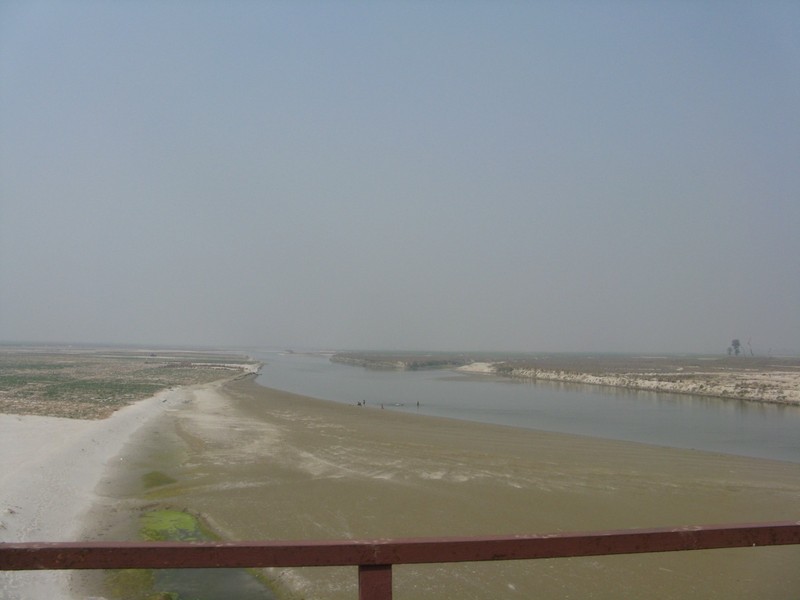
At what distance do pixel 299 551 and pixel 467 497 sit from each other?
12312mm

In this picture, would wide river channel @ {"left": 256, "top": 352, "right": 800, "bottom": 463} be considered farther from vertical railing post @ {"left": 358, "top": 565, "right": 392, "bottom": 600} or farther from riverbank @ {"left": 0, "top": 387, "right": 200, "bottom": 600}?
vertical railing post @ {"left": 358, "top": 565, "right": 392, "bottom": 600}

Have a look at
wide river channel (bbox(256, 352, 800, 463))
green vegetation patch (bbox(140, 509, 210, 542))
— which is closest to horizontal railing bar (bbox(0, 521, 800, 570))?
green vegetation patch (bbox(140, 509, 210, 542))

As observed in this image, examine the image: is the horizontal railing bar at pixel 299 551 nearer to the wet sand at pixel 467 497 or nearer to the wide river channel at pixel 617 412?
the wet sand at pixel 467 497

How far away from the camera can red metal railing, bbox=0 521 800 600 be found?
2.61 meters

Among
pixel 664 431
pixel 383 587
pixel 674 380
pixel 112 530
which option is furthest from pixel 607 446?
pixel 674 380

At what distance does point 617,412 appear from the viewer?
35.9 metres

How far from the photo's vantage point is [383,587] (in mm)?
2688

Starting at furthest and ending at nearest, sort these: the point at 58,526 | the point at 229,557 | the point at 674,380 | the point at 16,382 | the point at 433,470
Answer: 1. the point at 674,380
2. the point at 16,382
3. the point at 433,470
4. the point at 58,526
5. the point at 229,557

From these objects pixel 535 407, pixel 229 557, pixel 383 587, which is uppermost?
pixel 229 557

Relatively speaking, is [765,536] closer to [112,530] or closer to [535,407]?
[112,530]

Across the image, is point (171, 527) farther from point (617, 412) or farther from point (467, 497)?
point (617, 412)

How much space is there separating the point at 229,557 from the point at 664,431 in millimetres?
29342

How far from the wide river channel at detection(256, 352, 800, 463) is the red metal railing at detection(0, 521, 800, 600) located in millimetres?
23337

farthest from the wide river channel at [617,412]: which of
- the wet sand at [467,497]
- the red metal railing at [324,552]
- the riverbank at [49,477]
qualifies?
the red metal railing at [324,552]
